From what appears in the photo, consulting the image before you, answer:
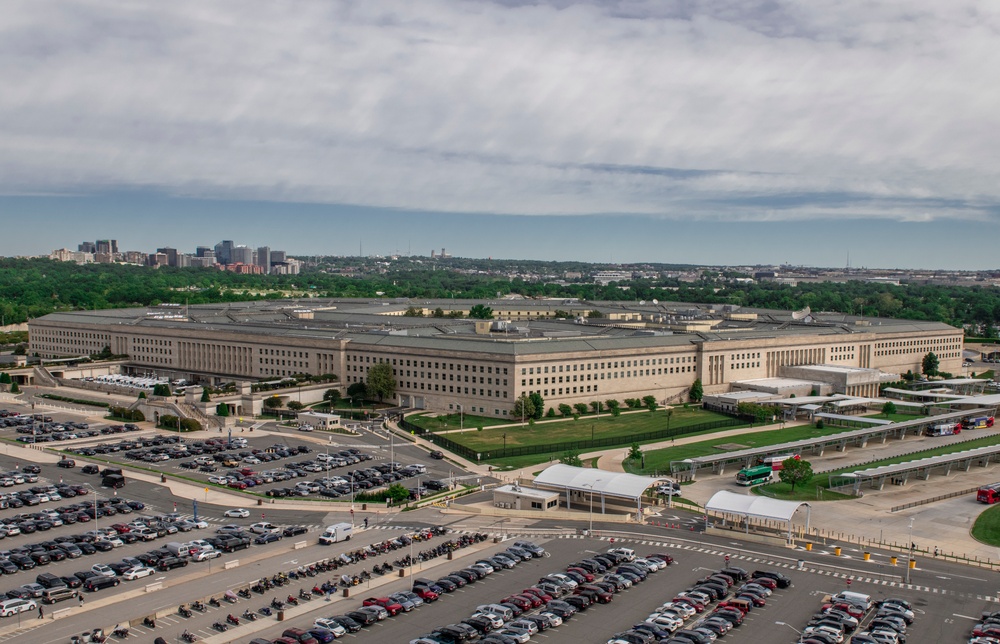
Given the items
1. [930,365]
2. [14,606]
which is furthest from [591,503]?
[930,365]

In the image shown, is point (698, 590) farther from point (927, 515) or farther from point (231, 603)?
point (927, 515)

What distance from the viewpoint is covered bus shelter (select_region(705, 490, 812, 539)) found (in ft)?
214

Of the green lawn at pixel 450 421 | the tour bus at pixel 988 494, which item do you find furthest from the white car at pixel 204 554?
the tour bus at pixel 988 494

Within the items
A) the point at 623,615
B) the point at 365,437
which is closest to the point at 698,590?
the point at 623,615

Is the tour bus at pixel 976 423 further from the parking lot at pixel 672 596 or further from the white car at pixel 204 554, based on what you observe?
the white car at pixel 204 554

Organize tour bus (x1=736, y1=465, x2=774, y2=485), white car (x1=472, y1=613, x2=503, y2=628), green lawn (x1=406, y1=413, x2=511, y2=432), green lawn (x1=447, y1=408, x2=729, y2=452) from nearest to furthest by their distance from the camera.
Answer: white car (x1=472, y1=613, x2=503, y2=628), tour bus (x1=736, y1=465, x2=774, y2=485), green lawn (x1=447, y1=408, x2=729, y2=452), green lawn (x1=406, y1=413, x2=511, y2=432)

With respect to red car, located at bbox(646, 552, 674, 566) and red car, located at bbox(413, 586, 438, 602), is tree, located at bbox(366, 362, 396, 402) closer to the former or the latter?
red car, located at bbox(646, 552, 674, 566)

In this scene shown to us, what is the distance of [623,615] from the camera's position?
50875 mm

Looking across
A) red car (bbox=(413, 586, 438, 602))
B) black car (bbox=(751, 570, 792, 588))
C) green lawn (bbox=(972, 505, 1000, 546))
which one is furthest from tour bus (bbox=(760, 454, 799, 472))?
red car (bbox=(413, 586, 438, 602))

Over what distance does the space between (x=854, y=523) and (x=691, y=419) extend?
1798 inches

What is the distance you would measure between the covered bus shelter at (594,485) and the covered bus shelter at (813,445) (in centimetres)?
1240

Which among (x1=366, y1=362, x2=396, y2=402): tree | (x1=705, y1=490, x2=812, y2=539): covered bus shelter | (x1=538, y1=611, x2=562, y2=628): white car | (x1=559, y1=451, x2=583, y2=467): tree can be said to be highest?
(x1=366, y1=362, x2=396, y2=402): tree

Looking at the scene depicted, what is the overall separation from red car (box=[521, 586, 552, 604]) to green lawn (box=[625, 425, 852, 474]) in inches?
1365

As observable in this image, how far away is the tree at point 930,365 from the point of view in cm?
16412
